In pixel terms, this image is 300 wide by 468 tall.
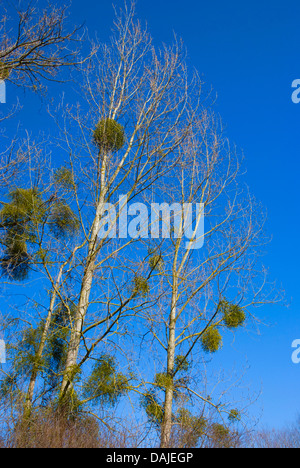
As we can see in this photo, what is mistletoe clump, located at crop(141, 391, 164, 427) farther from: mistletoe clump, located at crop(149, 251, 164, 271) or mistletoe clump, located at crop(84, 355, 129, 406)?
mistletoe clump, located at crop(149, 251, 164, 271)

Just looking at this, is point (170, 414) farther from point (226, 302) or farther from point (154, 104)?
point (154, 104)

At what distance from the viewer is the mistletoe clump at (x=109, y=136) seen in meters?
5.93

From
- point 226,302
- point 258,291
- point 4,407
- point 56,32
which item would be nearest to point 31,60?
point 56,32

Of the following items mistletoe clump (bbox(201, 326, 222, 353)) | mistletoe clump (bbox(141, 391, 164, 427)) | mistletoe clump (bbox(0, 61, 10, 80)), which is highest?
mistletoe clump (bbox(0, 61, 10, 80))

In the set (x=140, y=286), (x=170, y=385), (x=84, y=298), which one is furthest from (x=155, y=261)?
(x=170, y=385)

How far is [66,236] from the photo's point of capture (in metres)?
6.72

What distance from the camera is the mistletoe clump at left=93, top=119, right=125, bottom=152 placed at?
233 inches

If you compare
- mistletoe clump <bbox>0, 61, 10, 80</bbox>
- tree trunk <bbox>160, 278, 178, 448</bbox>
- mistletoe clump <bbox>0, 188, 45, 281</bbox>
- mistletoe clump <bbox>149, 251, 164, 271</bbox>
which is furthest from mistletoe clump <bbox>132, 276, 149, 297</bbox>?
mistletoe clump <bbox>0, 61, 10, 80</bbox>

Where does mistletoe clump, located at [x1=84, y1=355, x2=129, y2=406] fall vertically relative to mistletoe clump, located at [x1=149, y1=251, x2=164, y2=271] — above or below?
below

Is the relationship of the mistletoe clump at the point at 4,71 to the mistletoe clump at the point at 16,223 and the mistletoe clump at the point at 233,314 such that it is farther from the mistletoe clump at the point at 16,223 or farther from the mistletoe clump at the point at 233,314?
the mistletoe clump at the point at 233,314

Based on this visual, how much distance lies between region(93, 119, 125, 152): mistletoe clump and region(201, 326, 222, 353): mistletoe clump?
10.1ft

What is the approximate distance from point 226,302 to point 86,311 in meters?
2.48

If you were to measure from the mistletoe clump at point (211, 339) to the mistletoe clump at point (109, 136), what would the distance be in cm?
308

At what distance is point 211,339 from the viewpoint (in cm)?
662
